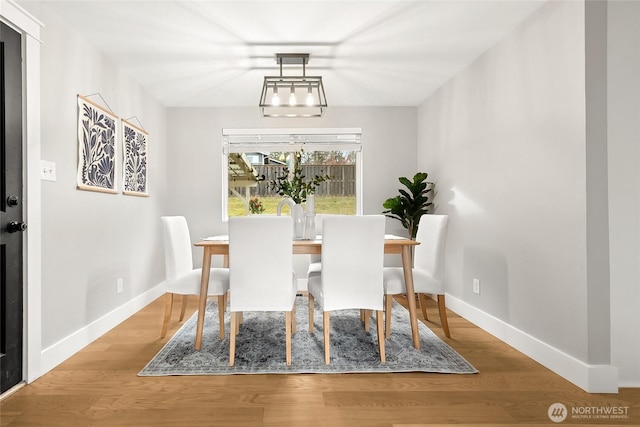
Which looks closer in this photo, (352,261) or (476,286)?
(352,261)

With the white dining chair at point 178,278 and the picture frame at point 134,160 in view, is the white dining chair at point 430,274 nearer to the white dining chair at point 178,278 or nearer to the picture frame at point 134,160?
the white dining chair at point 178,278

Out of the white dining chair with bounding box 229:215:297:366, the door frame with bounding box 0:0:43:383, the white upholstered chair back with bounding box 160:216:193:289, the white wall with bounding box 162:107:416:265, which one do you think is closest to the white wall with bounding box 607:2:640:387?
the white dining chair with bounding box 229:215:297:366

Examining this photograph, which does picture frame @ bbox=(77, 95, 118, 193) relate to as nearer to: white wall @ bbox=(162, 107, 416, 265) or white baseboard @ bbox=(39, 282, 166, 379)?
white baseboard @ bbox=(39, 282, 166, 379)

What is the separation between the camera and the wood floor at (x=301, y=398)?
173 cm

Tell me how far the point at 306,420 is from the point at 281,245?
1.00 meters

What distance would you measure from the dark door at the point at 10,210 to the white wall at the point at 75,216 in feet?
0.70

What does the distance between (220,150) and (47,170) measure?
8.04ft

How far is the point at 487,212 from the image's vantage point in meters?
2.98

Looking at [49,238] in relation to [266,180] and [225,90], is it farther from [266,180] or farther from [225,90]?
[266,180]

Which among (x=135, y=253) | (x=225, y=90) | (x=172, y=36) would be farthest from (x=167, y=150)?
(x=172, y=36)

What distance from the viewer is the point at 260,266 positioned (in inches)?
91.7

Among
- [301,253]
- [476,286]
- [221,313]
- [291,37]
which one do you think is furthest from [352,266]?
[291,37]

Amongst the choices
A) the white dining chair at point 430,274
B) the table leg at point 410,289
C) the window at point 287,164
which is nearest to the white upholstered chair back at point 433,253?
the white dining chair at point 430,274

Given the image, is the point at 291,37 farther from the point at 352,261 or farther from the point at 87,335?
the point at 87,335
